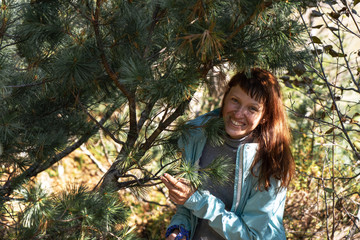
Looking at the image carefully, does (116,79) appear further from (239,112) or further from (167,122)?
(239,112)

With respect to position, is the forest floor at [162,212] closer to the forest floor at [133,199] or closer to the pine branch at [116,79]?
the forest floor at [133,199]

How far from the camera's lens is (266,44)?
5.16 feet

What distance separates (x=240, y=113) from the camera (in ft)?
5.92

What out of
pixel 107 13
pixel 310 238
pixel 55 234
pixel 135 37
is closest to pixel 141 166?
pixel 55 234

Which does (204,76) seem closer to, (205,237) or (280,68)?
(280,68)

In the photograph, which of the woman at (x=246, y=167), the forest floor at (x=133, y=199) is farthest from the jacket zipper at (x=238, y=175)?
the forest floor at (x=133, y=199)

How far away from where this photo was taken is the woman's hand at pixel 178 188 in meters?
1.60

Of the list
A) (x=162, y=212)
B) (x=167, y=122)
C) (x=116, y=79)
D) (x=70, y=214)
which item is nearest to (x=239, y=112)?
(x=167, y=122)

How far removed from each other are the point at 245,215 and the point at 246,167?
0.67 feet

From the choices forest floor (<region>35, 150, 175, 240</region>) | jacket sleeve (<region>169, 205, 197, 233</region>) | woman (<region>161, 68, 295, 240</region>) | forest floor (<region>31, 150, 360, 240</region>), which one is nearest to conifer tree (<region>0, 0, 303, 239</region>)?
woman (<region>161, 68, 295, 240</region>)

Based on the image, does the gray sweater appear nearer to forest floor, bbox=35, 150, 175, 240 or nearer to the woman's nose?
the woman's nose

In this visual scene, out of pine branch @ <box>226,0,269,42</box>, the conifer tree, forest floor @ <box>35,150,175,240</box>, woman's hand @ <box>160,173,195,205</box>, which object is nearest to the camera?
pine branch @ <box>226,0,269,42</box>

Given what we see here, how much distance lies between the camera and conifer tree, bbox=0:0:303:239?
1.45 meters

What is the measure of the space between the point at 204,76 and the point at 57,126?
0.91m
